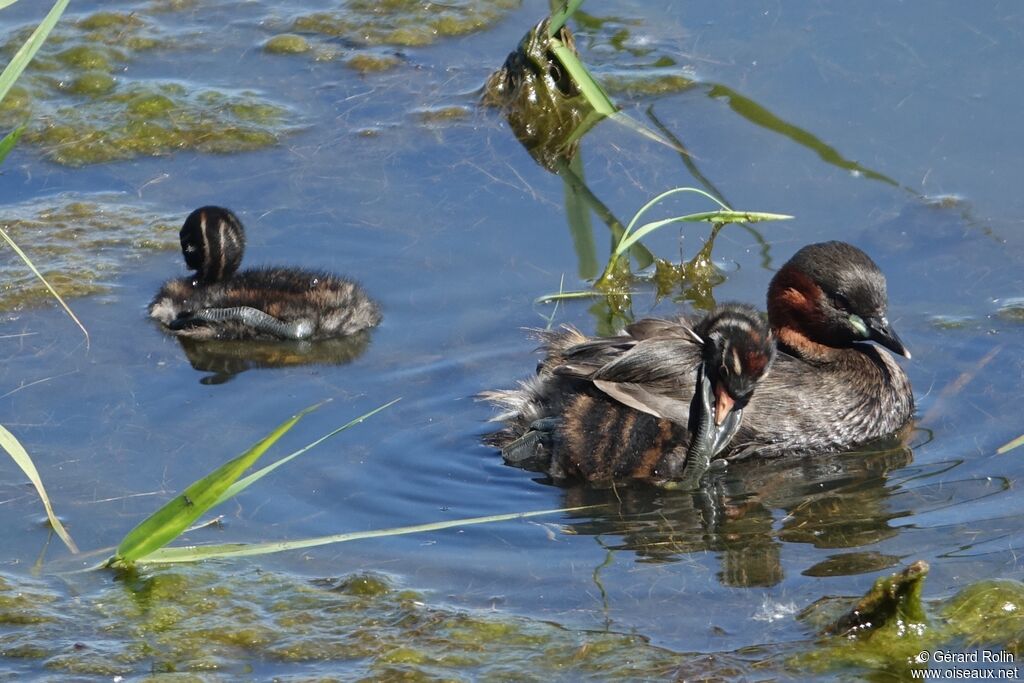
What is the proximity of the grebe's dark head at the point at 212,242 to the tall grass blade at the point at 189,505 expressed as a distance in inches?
127

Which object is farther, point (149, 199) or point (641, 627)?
point (149, 199)

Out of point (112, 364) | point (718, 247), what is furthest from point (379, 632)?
point (718, 247)

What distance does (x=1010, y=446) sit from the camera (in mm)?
6203

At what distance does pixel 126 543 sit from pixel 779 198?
4.61m

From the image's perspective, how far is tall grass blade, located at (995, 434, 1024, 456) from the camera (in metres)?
A: 6.17

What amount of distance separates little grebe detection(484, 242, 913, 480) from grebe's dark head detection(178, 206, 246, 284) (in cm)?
187

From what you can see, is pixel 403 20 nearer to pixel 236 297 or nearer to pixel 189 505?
pixel 236 297

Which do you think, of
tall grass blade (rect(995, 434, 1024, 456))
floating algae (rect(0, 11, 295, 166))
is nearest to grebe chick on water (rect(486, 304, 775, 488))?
tall grass blade (rect(995, 434, 1024, 456))

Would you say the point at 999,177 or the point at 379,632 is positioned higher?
the point at 999,177

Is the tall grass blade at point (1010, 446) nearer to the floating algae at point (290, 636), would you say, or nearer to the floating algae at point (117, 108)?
the floating algae at point (290, 636)

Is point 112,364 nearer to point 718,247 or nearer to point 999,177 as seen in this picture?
point 718,247

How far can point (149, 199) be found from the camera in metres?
9.44

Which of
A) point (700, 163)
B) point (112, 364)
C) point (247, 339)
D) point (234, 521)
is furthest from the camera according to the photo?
point (700, 163)

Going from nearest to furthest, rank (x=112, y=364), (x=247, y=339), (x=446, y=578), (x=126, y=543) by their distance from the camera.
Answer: (x=126, y=543) → (x=446, y=578) → (x=112, y=364) → (x=247, y=339)
